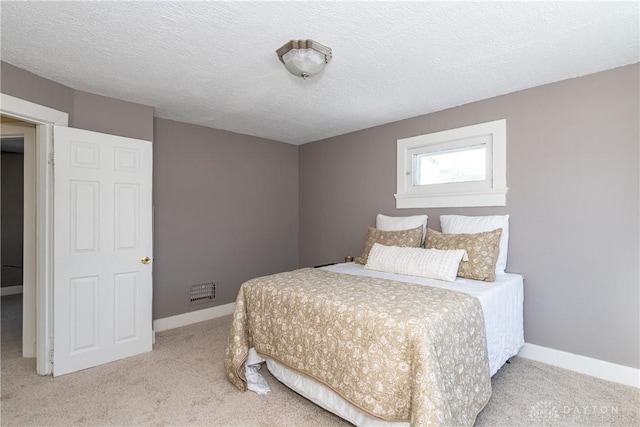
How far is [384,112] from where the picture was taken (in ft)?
11.3

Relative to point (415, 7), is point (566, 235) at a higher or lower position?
lower

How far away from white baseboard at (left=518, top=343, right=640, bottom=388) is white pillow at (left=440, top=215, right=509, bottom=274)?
0.71 m

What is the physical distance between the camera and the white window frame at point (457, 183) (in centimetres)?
295

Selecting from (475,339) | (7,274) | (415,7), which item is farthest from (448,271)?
(7,274)

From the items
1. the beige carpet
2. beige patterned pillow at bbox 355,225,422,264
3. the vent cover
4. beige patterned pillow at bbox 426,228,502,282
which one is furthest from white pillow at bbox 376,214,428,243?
the vent cover

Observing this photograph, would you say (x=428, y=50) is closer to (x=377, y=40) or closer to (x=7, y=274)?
(x=377, y=40)

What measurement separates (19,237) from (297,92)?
6048 mm

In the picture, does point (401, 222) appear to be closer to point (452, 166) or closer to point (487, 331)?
point (452, 166)

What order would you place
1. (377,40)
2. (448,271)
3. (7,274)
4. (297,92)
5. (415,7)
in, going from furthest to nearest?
(7,274), (297,92), (448,271), (377,40), (415,7)

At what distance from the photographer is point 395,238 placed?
3.23 m

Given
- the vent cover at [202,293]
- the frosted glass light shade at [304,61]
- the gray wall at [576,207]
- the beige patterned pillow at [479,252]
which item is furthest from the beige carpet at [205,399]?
the frosted glass light shade at [304,61]

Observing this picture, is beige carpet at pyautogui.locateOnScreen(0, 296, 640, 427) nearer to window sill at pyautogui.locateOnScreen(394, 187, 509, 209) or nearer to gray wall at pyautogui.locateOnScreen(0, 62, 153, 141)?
window sill at pyautogui.locateOnScreen(394, 187, 509, 209)

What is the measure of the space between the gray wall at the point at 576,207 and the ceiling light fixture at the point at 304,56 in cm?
177

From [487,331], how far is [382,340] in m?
0.92
